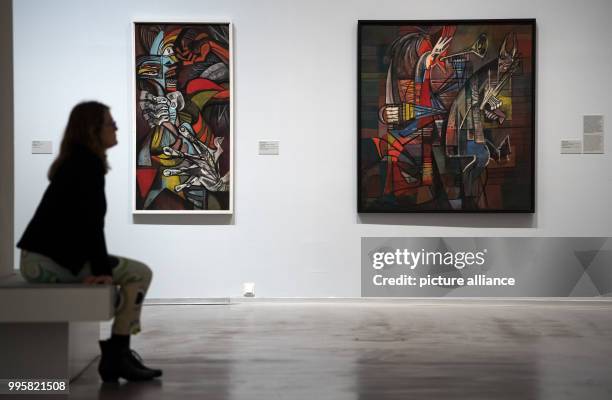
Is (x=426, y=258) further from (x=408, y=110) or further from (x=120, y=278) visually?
(x=120, y=278)

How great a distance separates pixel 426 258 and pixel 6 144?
5157mm

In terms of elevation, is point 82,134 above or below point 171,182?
above

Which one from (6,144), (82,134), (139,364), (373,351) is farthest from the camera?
(373,351)

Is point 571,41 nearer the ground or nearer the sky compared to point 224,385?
nearer the sky

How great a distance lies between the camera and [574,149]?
9031 millimetres

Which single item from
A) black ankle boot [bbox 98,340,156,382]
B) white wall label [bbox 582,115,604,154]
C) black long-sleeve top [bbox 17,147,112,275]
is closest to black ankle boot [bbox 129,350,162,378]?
black ankle boot [bbox 98,340,156,382]

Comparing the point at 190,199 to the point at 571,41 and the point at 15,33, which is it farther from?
the point at 571,41

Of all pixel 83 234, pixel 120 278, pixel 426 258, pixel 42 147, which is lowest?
pixel 426 258

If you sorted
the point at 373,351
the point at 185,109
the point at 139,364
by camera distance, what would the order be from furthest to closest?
the point at 185,109, the point at 373,351, the point at 139,364

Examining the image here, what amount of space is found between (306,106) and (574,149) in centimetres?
315

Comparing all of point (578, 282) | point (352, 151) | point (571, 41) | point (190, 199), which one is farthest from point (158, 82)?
point (578, 282)

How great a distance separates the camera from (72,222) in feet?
14.3

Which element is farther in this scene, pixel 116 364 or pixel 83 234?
pixel 116 364

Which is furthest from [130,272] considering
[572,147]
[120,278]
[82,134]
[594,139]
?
[594,139]
